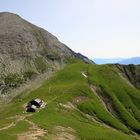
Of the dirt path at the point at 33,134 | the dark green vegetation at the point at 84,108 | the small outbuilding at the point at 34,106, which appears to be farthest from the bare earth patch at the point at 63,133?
the small outbuilding at the point at 34,106

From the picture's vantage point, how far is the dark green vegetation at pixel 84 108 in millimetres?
87062

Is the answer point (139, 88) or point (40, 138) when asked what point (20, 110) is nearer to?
point (40, 138)

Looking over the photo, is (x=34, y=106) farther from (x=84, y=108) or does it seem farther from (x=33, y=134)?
(x=33, y=134)

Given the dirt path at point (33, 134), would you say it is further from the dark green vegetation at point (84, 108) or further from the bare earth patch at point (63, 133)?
the bare earth patch at point (63, 133)

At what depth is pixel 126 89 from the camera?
173 m

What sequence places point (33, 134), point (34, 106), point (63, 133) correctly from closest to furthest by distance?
point (33, 134)
point (63, 133)
point (34, 106)

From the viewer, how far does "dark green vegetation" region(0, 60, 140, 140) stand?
8706 cm

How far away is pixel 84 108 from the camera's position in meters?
129

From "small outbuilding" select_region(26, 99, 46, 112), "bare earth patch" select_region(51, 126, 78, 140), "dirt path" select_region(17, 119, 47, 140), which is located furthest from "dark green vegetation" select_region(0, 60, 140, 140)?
"small outbuilding" select_region(26, 99, 46, 112)

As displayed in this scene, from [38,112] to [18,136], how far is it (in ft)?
107

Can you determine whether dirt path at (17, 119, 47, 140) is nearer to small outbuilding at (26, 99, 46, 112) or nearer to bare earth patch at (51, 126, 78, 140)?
bare earth patch at (51, 126, 78, 140)

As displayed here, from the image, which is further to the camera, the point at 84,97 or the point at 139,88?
the point at 139,88

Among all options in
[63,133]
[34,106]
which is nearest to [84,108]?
[34,106]

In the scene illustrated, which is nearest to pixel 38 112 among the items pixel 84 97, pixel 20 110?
pixel 20 110
